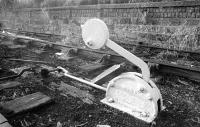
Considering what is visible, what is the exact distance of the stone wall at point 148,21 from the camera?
6492 millimetres

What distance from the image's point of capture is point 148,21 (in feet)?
25.2

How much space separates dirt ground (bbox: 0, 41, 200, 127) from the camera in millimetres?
2594

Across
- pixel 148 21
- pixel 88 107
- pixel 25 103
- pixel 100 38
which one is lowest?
pixel 88 107

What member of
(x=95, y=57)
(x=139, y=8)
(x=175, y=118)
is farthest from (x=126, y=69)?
(x=139, y=8)

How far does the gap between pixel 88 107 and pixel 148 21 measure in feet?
18.7

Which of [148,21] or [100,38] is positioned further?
[148,21]

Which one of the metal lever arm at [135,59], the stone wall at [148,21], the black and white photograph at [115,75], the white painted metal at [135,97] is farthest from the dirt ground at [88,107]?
the stone wall at [148,21]

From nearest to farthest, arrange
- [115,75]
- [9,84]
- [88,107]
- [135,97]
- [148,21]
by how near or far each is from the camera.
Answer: [135,97]
[88,107]
[9,84]
[115,75]
[148,21]

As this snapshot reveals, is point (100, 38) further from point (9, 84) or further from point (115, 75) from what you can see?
point (9, 84)

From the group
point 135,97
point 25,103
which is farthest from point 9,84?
point 135,97

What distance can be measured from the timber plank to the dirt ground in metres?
0.08

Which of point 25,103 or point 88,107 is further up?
point 25,103

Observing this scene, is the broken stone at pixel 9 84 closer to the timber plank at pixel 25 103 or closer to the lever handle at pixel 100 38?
the timber plank at pixel 25 103

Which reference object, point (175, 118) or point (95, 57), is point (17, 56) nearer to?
point (95, 57)
